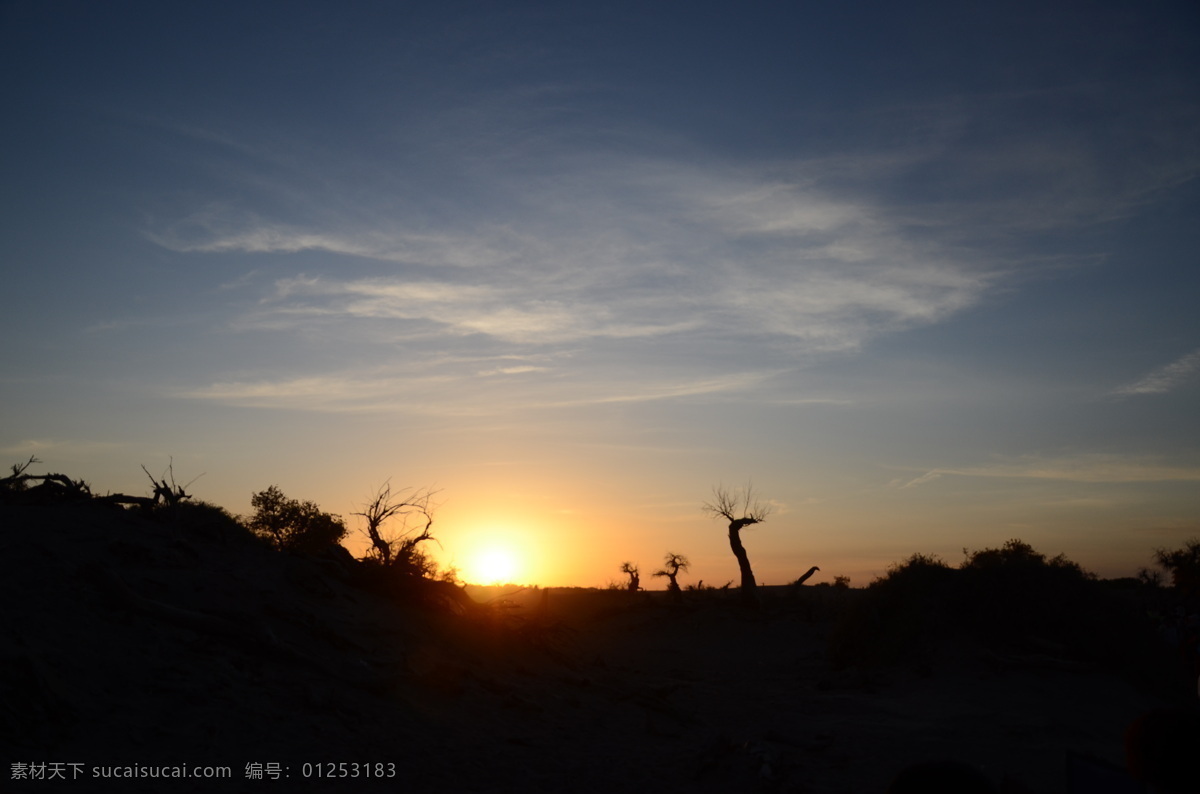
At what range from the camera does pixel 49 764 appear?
8164mm

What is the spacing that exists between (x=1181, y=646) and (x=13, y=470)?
1094 inches

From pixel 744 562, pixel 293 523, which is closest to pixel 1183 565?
pixel 744 562

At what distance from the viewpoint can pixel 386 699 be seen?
12695 mm

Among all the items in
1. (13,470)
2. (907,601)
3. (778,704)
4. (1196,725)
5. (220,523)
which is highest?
(13,470)

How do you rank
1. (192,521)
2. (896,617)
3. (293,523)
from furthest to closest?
(293,523), (896,617), (192,521)

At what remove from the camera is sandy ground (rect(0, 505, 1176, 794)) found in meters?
9.60

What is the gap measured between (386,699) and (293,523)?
1866 centimetres

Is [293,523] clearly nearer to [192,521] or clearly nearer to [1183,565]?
[192,521]

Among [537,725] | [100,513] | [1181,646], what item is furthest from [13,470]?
[1181,646]

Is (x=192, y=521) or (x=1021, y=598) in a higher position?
(x=192, y=521)

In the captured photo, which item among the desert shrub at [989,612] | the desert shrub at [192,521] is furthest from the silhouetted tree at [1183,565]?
the desert shrub at [192,521]

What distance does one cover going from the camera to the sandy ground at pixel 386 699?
31.5ft

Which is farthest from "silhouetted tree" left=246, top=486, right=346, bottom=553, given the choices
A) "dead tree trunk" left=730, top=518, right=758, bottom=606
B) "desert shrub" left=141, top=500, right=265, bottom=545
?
"dead tree trunk" left=730, top=518, right=758, bottom=606

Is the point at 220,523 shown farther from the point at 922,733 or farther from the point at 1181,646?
the point at 1181,646
